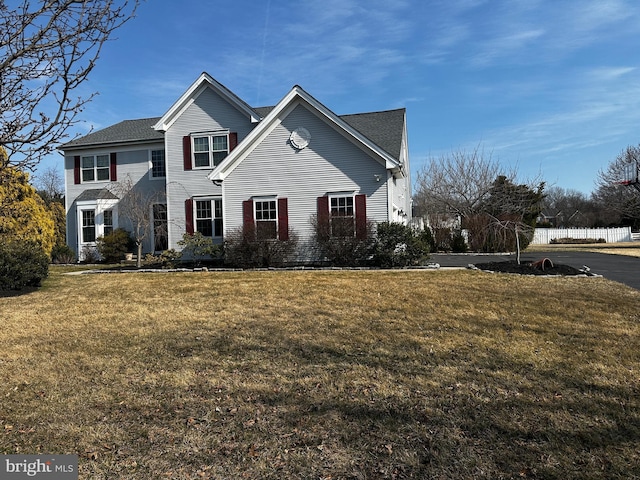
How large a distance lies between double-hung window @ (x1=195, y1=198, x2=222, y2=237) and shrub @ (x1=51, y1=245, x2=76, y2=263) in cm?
714

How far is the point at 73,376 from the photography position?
4766 mm

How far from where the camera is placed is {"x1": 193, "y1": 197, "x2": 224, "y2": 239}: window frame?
18531 mm

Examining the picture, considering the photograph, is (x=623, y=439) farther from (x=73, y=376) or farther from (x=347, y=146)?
(x=347, y=146)

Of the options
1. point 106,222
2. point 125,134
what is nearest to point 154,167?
point 125,134

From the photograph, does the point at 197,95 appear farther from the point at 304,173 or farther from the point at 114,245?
the point at 114,245

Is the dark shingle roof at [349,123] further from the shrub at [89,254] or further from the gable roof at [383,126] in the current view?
the shrub at [89,254]

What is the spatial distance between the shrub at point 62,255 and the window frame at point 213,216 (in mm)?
7095

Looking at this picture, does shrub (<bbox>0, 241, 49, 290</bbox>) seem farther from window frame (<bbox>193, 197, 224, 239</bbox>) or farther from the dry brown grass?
window frame (<bbox>193, 197, 224, 239</bbox>)

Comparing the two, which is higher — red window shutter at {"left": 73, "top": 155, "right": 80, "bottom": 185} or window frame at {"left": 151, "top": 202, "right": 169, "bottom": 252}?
red window shutter at {"left": 73, "top": 155, "right": 80, "bottom": 185}

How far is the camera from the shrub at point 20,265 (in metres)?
10.6

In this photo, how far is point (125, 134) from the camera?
71.5 ft

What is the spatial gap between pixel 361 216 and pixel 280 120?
502cm

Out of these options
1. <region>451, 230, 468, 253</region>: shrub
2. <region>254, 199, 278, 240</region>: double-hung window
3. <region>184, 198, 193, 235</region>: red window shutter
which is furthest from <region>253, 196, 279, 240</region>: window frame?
<region>451, 230, 468, 253</region>: shrub

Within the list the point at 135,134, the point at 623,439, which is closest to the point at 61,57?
the point at 623,439
